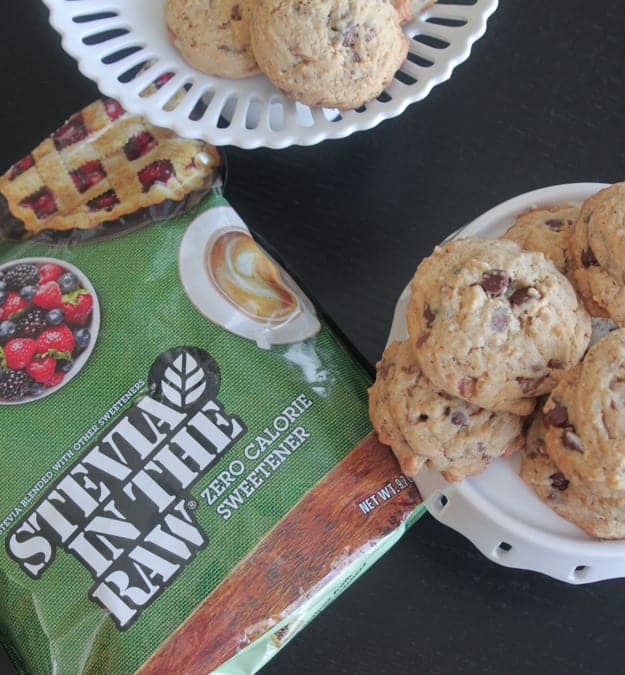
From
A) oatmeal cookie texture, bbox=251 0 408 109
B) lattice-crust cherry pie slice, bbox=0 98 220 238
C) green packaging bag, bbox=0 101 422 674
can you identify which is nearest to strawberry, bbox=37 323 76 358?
green packaging bag, bbox=0 101 422 674

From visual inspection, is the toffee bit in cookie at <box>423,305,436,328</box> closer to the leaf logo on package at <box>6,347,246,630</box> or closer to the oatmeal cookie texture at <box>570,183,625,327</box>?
the oatmeal cookie texture at <box>570,183,625,327</box>

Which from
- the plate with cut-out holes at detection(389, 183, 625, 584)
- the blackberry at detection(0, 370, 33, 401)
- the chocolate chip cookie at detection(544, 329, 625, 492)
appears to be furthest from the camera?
the blackberry at detection(0, 370, 33, 401)

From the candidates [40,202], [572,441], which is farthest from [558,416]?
[40,202]

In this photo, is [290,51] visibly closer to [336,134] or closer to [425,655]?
[336,134]

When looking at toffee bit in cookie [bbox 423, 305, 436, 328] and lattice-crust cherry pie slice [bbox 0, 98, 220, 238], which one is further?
lattice-crust cherry pie slice [bbox 0, 98, 220, 238]

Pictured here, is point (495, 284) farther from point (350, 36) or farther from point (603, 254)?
point (350, 36)

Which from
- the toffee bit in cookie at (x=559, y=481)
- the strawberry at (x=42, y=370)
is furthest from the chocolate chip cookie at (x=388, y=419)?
the strawberry at (x=42, y=370)

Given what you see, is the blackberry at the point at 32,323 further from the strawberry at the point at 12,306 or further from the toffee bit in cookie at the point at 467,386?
the toffee bit in cookie at the point at 467,386

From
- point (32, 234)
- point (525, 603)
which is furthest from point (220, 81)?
point (525, 603)
